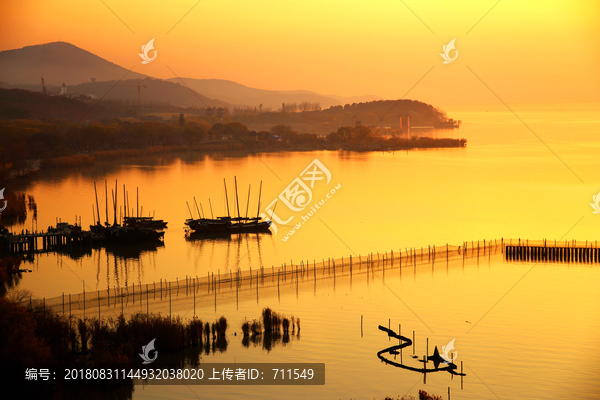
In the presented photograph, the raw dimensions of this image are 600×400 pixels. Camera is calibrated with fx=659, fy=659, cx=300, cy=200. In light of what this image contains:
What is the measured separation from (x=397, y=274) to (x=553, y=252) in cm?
656

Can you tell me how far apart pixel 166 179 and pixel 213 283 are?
3501cm

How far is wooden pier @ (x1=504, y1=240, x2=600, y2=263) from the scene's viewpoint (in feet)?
81.0

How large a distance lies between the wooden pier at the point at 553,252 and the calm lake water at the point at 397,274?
76cm

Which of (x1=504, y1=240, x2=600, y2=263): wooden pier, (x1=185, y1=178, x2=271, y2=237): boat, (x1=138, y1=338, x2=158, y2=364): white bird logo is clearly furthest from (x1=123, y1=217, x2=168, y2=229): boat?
(x1=138, y1=338, x2=158, y2=364): white bird logo

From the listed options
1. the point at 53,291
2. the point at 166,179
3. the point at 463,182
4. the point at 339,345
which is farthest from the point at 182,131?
the point at 339,345

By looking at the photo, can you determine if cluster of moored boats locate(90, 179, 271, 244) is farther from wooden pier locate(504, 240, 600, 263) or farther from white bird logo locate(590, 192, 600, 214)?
white bird logo locate(590, 192, 600, 214)

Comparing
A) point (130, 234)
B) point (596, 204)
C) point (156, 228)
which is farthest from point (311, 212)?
point (596, 204)

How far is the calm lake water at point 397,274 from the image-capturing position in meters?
14.8

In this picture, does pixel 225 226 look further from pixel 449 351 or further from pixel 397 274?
pixel 449 351

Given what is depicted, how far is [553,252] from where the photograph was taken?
984 inches

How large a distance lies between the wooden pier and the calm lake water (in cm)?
76

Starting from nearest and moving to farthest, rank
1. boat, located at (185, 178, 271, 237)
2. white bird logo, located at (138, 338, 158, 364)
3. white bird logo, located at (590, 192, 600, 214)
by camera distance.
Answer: white bird logo, located at (138, 338, 158, 364)
boat, located at (185, 178, 271, 237)
white bird logo, located at (590, 192, 600, 214)

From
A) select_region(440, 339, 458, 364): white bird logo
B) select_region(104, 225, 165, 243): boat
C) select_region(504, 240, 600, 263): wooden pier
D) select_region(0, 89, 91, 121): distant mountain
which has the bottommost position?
select_region(440, 339, 458, 364): white bird logo

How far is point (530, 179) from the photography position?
54969mm
